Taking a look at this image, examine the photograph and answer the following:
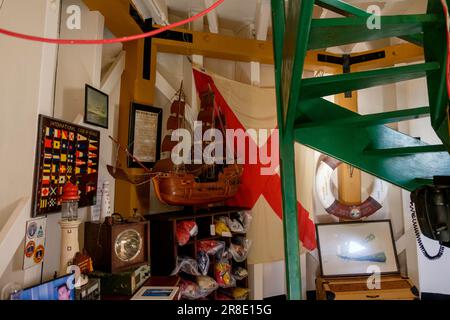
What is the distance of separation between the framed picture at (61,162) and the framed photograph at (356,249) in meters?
2.25

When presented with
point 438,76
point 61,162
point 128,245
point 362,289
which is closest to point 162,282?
point 128,245

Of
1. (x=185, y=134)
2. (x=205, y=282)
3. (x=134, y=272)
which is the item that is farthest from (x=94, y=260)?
(x=185, y=134)

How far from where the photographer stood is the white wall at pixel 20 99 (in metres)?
1.00

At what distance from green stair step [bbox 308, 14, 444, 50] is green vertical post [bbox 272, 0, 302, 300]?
484 millimetres

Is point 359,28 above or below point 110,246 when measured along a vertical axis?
above

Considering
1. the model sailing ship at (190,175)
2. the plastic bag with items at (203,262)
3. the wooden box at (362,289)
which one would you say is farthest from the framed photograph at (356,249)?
the plastic bag with items at (203,262)

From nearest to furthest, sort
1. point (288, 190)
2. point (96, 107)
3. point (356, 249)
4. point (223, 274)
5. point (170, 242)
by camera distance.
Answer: point (288, 190)
point (96, 107)
point (170, 242)
point (223, 274)
point (356, 249)

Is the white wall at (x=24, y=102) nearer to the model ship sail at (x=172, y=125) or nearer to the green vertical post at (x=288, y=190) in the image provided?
the model ship sail at (x=172, y=125)

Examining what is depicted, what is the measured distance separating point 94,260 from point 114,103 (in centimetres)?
114

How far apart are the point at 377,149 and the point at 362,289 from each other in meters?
1.71

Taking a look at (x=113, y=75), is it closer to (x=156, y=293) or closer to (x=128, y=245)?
(x=128, y=245)

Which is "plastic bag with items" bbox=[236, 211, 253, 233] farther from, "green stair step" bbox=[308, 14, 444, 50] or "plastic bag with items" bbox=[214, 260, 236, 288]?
"green stair step" bbox=[308, 14, 444, 50]

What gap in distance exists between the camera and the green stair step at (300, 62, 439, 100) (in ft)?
2.66

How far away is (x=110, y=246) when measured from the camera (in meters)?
1.26
